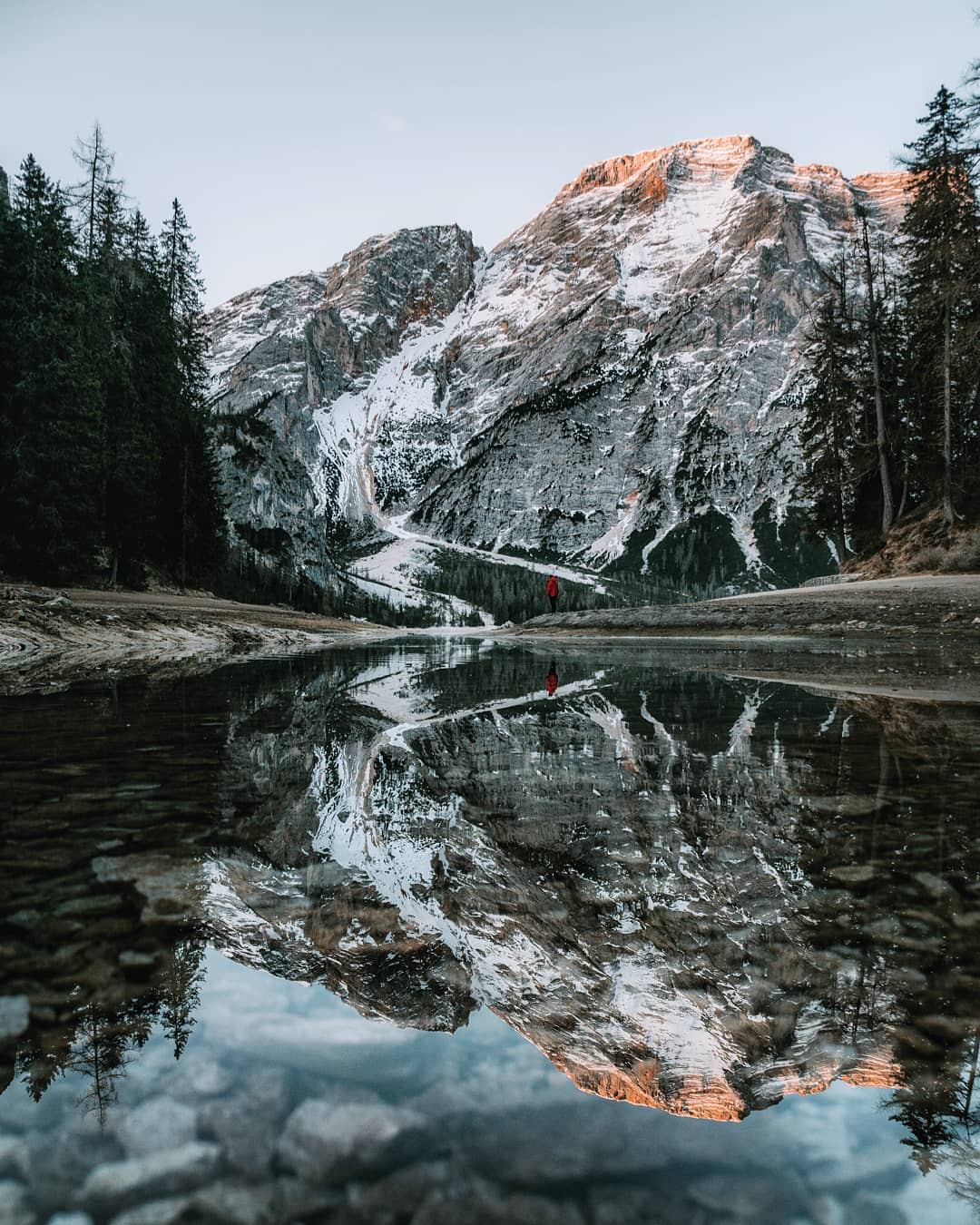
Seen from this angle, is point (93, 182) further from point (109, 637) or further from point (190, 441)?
point (109, 637)

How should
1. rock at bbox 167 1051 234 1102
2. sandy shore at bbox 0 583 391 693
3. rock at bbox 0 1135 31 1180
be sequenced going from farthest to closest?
sandy shore at bbox 0 583 391 693, rock at bbox 167 1051 234 1102, rock at bbox 0 1135 31 1180

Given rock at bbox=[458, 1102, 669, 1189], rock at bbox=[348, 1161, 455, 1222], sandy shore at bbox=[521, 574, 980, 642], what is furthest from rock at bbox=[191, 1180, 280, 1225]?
sandy shore at bbox=[521, 574, 980, 642]

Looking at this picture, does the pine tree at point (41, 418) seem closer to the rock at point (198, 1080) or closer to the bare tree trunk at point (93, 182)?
the bare tree trunk at point (93, 182)

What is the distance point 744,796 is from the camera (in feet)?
13.5

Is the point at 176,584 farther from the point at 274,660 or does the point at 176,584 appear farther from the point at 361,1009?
the point at 361,1009

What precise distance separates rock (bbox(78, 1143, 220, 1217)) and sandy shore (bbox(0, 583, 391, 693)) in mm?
8934

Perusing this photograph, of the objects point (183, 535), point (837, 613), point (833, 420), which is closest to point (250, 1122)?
point (837, 613)

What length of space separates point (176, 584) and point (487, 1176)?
42.1 meters

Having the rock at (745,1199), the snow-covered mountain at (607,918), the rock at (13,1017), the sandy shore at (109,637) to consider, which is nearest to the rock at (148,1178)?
the rock at (13,1017)

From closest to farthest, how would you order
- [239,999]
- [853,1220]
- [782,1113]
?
[853,1220] → [782,1113] → [239,999]

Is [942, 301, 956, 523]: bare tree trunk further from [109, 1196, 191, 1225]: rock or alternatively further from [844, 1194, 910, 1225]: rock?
[109, 1196, 191, 1225]: rock

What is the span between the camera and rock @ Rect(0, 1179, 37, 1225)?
1.19 m

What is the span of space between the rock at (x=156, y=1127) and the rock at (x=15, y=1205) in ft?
0.57

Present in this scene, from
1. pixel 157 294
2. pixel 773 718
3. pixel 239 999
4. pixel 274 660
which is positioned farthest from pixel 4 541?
pixel 239 999
